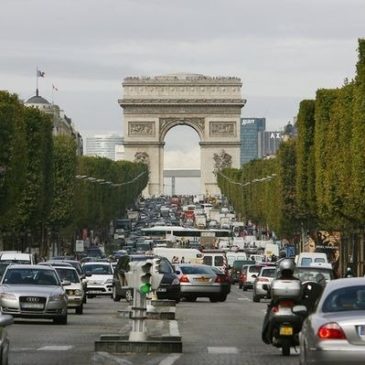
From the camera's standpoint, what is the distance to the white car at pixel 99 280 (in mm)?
71188

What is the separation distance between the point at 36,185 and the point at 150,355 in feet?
234

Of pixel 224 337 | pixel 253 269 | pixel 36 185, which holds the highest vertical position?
pixel 36 185

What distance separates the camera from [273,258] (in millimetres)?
120562

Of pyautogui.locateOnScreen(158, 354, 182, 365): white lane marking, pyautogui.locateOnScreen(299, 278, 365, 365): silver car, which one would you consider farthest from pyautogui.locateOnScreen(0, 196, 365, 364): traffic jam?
pyautogui.locateOnScreen(158, 354, 182, 365): white lane marking

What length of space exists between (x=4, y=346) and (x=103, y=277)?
165 ft

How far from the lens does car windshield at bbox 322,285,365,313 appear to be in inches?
825

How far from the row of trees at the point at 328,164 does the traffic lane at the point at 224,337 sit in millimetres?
14425

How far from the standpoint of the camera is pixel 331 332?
20078 millimetres

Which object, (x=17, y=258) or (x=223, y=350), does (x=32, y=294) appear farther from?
(x=17, y=258)

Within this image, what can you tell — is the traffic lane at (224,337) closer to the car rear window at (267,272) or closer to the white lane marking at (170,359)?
the white lane marking at (170,359)

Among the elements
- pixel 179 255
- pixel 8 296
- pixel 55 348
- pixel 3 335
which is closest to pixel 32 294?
pixel 8 296

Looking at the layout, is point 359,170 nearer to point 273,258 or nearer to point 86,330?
point 86,330

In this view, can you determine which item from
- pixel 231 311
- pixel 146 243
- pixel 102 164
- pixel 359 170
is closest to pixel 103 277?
pixel 359 170

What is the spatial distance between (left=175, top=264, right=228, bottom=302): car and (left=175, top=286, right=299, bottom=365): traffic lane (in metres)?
5.55
